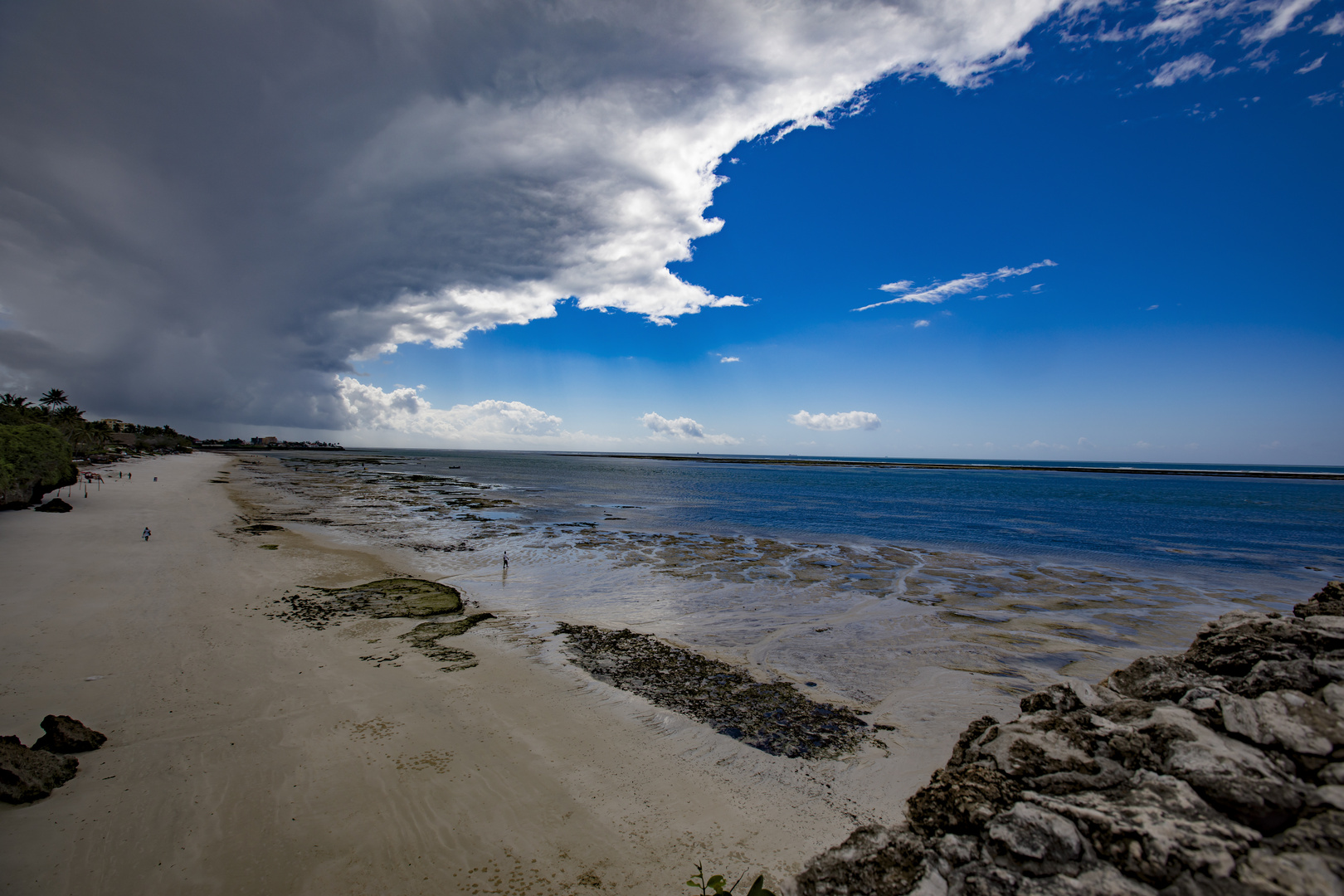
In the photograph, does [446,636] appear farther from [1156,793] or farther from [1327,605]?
[1327,605]

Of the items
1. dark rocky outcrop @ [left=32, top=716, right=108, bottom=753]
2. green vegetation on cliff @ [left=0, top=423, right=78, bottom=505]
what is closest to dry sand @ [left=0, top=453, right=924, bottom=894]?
dark rocky outcrop @ [left=32, top=716, right=108, bottom=753]

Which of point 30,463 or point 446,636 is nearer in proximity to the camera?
point 446,636

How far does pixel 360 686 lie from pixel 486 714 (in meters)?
3.54

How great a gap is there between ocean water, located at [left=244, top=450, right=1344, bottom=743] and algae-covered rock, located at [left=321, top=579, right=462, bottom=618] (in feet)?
4.70

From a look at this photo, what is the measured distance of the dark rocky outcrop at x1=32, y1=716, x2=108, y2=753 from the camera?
879 centimetres

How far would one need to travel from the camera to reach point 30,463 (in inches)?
1256

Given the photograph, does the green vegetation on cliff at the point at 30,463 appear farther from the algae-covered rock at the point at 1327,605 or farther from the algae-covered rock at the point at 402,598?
the algae-covered rock at the point at 1327,605

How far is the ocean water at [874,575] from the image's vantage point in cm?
1572

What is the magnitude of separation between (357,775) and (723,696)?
7.85 m

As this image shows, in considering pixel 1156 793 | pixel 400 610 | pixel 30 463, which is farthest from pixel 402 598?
pixel 30 463

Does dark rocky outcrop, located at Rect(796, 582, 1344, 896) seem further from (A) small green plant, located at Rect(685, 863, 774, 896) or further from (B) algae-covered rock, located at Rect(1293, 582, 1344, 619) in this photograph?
(A) small green plant, located at Rect(685, 863, 774, 896)

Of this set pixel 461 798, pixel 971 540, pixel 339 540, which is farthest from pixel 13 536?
pixel 971 540

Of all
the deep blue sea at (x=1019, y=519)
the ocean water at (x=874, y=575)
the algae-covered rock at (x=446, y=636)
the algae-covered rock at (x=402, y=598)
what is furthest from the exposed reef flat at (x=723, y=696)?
the deep blue sea at (x=1019, y=519)

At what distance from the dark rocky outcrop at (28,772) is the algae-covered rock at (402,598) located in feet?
29.1
